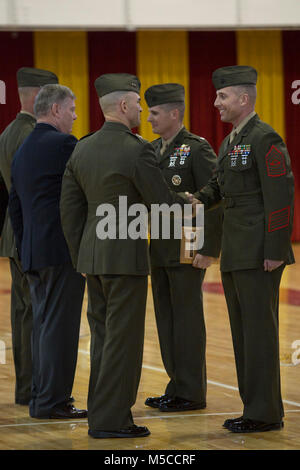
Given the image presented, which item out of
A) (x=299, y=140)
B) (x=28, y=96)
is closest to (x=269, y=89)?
(x=299, y=140)

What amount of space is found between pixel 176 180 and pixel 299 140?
898cm

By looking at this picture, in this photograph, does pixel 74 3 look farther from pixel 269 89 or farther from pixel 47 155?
pixel 47 155

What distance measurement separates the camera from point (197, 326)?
12.7 ft

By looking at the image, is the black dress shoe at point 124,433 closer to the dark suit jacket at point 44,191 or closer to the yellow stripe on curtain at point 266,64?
the dark suit jacket at point 44,191

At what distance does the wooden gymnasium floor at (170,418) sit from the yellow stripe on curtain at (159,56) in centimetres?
665

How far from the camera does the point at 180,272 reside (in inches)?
152

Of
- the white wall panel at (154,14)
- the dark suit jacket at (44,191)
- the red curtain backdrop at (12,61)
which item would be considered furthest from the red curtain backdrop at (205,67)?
the dark suit jacket at (44,191)

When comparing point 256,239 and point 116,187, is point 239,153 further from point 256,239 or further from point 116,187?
point 116,187

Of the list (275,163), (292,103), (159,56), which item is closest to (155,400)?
(275,163)

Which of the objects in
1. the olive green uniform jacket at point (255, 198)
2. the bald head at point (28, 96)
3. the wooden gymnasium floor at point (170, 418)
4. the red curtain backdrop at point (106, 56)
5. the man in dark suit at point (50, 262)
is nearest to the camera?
the wooden gymnasium floor at point (170, 418)

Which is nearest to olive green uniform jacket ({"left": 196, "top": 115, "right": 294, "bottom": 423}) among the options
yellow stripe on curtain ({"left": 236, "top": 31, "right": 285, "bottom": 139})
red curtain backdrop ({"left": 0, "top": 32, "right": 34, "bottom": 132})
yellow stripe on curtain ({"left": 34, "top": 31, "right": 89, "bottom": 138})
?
red curtain backdrop ({"left": 0, "top": 32, "right": 34, "bottom": 132})

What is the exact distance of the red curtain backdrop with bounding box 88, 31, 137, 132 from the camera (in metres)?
11.5

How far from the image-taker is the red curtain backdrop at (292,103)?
12.1 metres

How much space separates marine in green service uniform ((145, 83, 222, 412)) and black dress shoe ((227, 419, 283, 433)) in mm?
458
